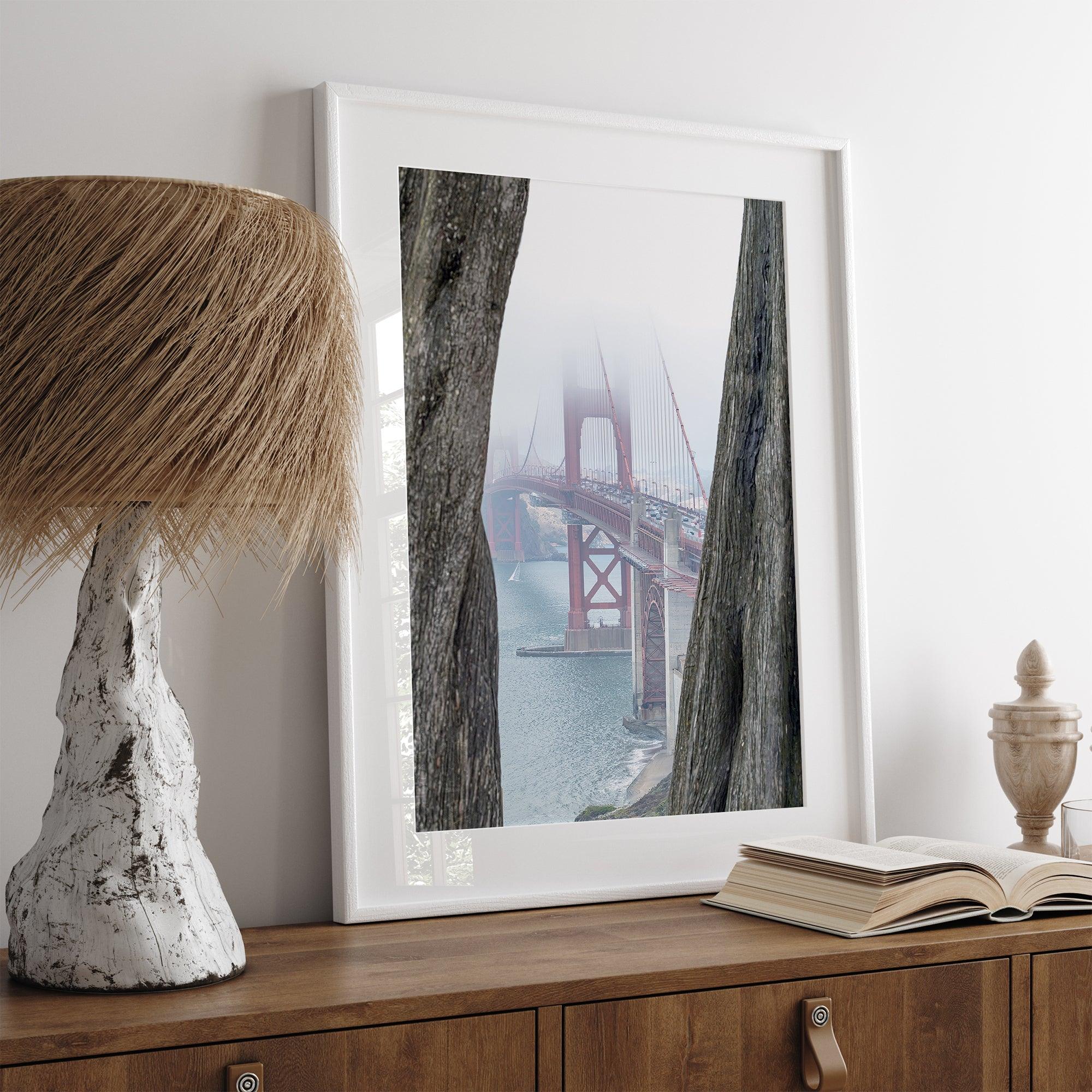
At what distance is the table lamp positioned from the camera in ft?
2.99

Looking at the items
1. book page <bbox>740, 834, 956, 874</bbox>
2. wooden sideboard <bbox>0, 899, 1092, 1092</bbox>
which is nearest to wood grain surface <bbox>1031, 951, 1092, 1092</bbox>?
wooden sideboard <bbox>0, 899, 1092, 1092</bbox>

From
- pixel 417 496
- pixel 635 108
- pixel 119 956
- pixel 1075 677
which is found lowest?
pixel 119 956

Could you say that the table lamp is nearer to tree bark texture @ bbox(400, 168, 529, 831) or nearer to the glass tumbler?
tree bark texture @ bbox(400, 168, 529, 831)

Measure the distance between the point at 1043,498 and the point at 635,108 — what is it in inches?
32.0

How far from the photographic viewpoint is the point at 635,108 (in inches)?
58.4


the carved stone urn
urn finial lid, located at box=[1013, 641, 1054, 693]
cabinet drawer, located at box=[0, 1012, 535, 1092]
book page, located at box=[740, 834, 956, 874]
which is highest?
urn finial lid, located at box=[1013, 641, 1054, 693]

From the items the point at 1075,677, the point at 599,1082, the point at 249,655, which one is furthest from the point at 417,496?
the point at 1075,677

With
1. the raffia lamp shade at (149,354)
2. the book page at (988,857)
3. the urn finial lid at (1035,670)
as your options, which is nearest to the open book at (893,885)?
the book page at (988,857)

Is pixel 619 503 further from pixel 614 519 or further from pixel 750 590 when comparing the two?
pixel 750 590

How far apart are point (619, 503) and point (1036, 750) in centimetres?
63

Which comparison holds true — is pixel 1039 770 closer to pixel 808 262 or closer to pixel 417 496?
pixel 808 262

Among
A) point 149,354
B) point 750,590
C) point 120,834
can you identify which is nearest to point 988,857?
point 750,590

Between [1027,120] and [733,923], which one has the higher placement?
[1027,120]

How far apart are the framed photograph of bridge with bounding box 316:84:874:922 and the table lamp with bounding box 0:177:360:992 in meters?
0.24
